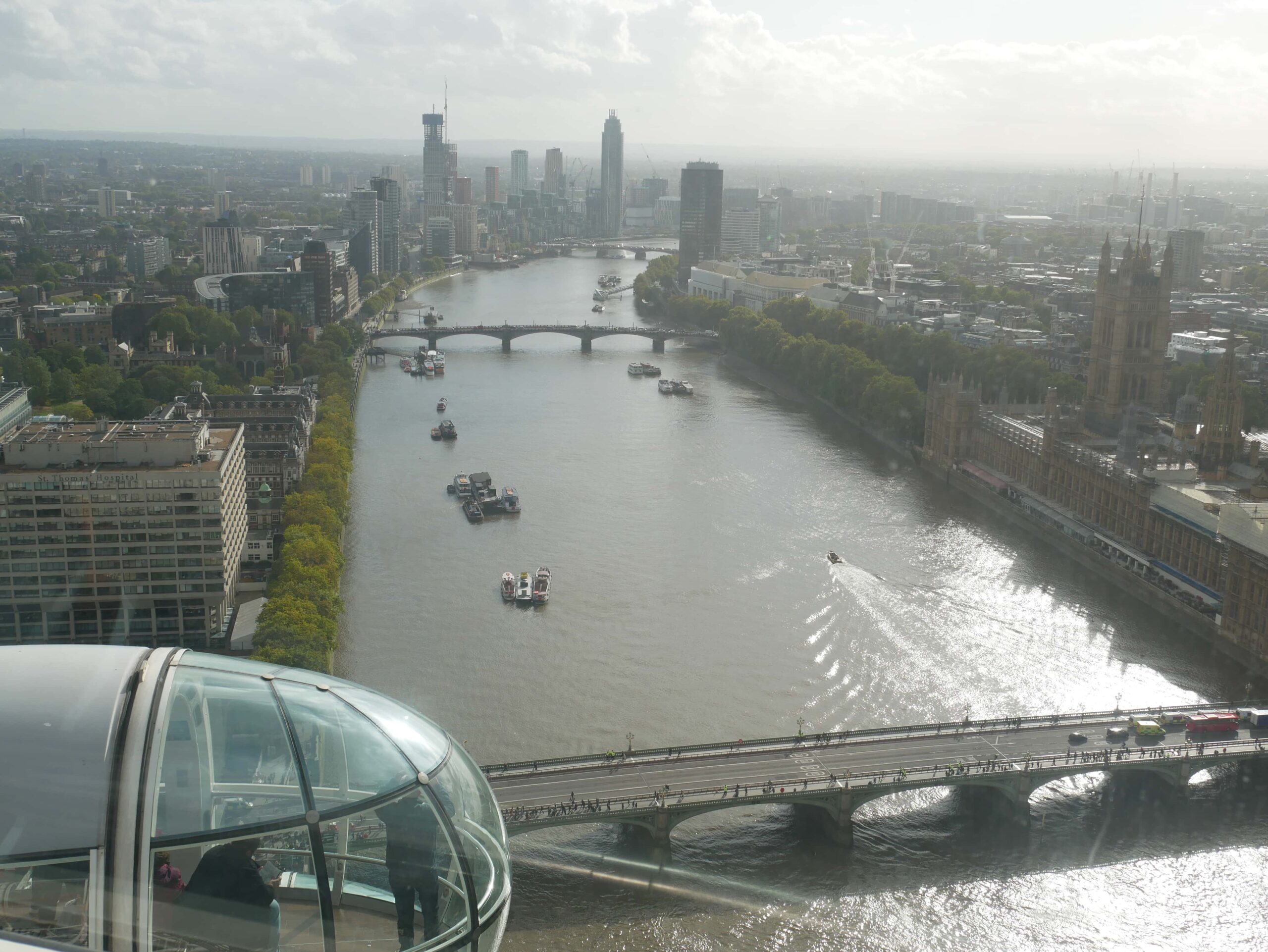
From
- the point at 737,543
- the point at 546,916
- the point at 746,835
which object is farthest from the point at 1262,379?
Answer: the point at 546,916

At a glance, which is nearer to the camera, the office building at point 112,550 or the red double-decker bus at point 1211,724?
the red double-decker bus at point 1211,724

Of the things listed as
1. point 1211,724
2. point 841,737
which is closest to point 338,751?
point 841,737

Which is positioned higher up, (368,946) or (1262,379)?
(368,946)

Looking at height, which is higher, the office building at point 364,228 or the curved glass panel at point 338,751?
the curved glass panel at point 338,751

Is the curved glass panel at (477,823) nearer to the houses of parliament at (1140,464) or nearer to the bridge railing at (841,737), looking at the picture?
the bridge railing at (841,737)

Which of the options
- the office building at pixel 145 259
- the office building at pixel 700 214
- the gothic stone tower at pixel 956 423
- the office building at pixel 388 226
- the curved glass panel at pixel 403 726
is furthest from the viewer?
the office building at pixel 700 214

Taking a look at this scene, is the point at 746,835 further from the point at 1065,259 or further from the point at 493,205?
the point at 493,205

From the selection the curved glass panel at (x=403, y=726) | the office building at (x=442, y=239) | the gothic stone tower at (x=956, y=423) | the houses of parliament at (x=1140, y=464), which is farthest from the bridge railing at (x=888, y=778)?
the office building at (x=442, y=239)
